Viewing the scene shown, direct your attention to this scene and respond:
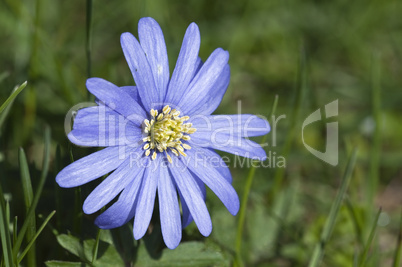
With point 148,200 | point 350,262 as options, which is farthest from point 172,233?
point 350,262

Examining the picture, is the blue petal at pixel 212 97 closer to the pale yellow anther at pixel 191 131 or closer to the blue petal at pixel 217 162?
the pale yellow anther at pixel 191 131

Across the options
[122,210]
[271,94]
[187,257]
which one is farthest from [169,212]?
[271,94]

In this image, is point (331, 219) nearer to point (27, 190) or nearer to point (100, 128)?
point (100, 128)

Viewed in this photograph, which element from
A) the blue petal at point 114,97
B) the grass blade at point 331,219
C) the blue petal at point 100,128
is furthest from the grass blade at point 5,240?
the grass blade at point 331,219

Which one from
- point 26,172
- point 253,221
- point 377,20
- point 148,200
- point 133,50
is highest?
point 377,20

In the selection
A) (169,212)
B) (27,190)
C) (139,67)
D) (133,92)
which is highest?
(139,67)

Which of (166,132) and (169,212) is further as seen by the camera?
(166,132)

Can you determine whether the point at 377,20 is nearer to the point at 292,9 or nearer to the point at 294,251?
the point at 292,9
